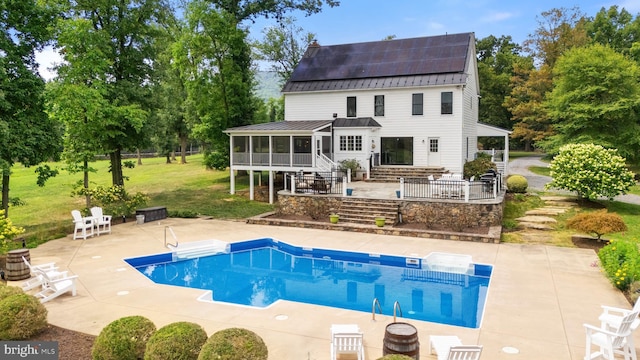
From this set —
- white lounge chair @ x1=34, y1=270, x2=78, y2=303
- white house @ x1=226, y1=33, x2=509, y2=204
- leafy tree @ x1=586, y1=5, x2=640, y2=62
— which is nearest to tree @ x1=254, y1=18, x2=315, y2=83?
white house @ x1=226, y1=33, x2=509, y2=204

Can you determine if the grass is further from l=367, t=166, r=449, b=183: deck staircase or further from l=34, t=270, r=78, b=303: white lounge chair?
l=367, t=166, r=449, b=183: deck staircase

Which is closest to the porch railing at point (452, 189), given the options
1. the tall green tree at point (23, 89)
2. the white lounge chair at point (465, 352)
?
the white lounge chair at point (465, 352)

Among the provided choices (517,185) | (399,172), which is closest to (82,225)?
(399,172)

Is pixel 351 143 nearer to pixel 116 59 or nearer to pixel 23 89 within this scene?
pixel 116 59

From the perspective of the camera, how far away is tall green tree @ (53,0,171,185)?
799 inches

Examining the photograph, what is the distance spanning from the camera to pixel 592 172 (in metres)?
18.3

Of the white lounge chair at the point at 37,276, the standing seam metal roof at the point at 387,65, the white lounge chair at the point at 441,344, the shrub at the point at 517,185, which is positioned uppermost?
the standing seam metal roof at the point at 387,65

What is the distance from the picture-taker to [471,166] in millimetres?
25594

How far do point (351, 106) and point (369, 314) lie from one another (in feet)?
65.3

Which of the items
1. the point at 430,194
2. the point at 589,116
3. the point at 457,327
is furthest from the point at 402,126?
the point at 457,327

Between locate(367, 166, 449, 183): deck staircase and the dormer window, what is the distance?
398 centimetres

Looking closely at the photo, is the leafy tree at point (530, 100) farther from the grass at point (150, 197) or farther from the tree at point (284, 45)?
the grass at point (150, 197)

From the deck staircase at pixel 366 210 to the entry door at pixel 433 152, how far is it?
817cm

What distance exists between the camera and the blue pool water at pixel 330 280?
10414 mm
